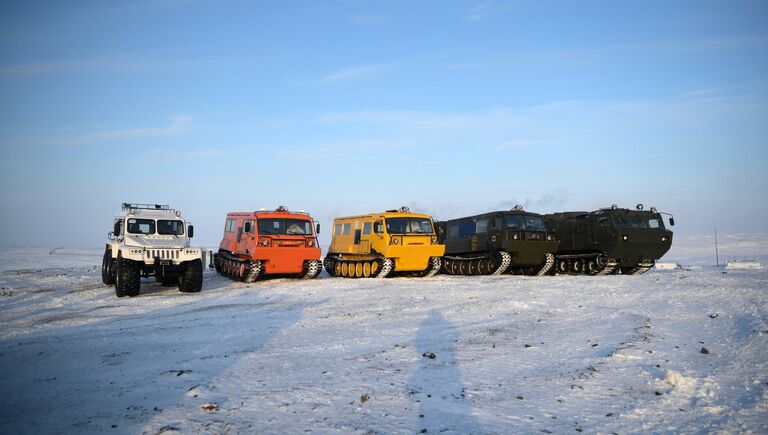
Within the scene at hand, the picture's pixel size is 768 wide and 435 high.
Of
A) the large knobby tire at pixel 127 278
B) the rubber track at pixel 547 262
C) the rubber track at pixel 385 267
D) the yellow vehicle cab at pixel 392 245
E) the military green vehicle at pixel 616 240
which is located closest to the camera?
the large knobby tire at pixel 127 278

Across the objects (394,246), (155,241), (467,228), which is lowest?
(394,246)

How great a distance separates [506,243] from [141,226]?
13.0 metres

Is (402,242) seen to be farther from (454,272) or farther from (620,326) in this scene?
(620,326)

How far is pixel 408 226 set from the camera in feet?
68.3

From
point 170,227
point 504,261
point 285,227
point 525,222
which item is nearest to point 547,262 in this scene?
point 525,222

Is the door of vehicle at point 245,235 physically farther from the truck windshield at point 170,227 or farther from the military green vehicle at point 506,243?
the military green vehicle at point 506,243

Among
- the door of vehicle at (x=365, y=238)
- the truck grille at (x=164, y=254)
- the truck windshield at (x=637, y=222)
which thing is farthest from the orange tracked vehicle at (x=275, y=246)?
the truck windshield at (x=637, y=222)

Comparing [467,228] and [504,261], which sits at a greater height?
[467,228]

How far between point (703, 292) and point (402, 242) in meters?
9.93

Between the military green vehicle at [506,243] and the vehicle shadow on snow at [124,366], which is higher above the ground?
the military green vehicle at [506,243]

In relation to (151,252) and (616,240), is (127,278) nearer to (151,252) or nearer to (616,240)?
(151,252)

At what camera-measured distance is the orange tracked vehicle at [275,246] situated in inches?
770

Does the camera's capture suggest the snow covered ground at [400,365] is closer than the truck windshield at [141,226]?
Yes

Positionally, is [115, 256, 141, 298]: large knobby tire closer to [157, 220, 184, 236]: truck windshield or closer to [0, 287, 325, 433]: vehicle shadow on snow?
[157, 220, 184, 236]: truck windshield
